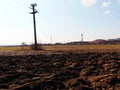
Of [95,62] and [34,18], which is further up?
[34,18]

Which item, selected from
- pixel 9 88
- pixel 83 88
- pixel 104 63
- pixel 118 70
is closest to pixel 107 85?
pixel 83 88

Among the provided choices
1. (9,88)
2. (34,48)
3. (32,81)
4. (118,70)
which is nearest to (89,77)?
(118,70)

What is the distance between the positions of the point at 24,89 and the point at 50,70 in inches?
202

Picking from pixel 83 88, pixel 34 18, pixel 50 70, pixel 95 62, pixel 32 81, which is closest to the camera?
pixel 83 88

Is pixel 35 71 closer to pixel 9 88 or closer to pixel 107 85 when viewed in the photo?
pixel 9 88

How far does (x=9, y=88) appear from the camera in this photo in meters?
14.7

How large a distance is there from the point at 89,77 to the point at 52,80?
2.13 m

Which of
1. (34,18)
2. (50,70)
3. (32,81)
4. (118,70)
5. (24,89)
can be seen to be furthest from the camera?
(34,18)

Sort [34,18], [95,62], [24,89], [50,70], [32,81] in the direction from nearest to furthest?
[24,89], [32,81], [50,70], [95,62], [34,18]

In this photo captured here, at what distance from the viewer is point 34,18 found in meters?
50.2

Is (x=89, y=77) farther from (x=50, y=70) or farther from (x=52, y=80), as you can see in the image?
(x=50, y=70)

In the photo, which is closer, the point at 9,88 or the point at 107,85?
the point at 107,85

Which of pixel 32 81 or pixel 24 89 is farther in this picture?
pixel 32 81

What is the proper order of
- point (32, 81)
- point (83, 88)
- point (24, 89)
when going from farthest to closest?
point (32, 81) < point (24, 89) < point (83, 88)
